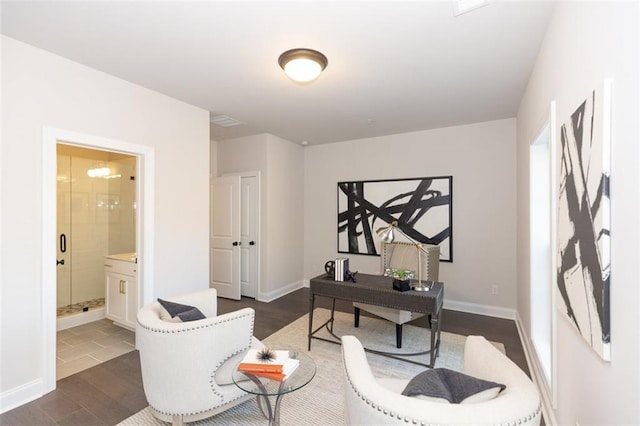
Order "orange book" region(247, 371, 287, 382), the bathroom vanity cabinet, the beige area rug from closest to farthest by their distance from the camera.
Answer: "orange book" region(247, 371, 287, 382)
the beige area rug
the bathroom vanity cabinet

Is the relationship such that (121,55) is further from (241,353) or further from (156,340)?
(241,353)

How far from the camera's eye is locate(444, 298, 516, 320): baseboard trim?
3955 millimetres

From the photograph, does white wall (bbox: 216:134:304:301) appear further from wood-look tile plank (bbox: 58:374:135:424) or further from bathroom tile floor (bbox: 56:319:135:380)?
wood-look tile plank (bbox: 58:374:135:424)

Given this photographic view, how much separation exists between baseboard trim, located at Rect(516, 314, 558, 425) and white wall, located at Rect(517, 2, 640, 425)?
0.41 meters

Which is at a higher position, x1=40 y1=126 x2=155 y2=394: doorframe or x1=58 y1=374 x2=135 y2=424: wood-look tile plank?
x1=40 y1=126 x2=155 y2=394: doorframe

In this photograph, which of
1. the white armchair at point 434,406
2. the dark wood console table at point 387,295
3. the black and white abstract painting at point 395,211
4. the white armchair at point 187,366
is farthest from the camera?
the black and white abstract painting at point 395,211

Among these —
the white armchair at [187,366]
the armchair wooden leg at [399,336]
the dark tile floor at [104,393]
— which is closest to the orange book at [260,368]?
the white armchair at [187,366]

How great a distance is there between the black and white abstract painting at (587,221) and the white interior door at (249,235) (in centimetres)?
403

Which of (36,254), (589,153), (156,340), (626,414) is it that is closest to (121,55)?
(36,254)

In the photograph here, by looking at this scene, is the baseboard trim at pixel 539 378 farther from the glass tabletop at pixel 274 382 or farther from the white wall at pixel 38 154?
the white wall at pixel 38 154

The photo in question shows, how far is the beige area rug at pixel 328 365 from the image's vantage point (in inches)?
79.7

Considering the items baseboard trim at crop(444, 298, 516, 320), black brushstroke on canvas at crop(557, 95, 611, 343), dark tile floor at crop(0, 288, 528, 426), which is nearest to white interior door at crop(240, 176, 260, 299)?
dark tile floor at crop(0, 288, 528, 426)

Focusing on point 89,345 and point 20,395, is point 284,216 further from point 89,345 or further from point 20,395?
point 20,395

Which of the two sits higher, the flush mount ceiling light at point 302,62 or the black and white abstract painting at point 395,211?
the flush mount ceiling light at point 302,62
